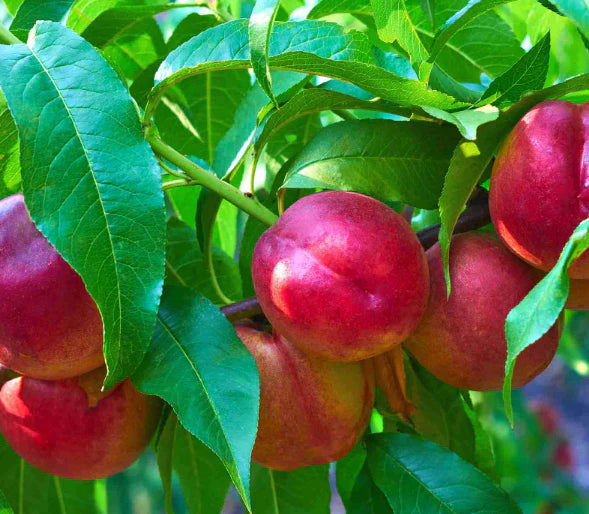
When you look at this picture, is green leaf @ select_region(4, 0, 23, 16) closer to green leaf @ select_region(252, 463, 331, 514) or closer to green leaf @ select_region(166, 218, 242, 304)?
green leaf @ select_region(166, 218, 242, 304)

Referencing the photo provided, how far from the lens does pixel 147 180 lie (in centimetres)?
57

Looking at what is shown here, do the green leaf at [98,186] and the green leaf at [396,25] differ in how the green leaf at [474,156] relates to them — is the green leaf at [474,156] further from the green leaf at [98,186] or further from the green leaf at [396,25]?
the green leaf at [98,186]

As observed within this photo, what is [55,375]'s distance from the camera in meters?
0.66

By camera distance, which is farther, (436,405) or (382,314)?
(436,405)

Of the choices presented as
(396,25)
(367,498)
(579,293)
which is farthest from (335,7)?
(367,498)

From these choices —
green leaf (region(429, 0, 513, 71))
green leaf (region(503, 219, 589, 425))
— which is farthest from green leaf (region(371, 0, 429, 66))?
green leaf (region(503, 219, 589, 425))

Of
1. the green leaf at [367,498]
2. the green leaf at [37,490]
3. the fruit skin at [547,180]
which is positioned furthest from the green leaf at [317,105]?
the green leaf at [37,490]

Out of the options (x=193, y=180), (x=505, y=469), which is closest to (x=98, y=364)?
(x=193, y=180)

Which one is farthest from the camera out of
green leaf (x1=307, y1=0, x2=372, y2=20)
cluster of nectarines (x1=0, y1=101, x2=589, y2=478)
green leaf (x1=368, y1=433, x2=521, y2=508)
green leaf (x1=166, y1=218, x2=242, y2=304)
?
green leaf (x1=166, y1=218, x2=242, y2=304)

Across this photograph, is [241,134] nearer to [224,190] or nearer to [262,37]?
[224,190]

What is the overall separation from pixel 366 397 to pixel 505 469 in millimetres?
1120

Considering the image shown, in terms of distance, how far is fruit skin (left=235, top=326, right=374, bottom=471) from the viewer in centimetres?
68

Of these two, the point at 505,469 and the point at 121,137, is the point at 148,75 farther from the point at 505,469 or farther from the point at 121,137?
the point at 505,469

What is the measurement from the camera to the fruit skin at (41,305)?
2.03 feet
